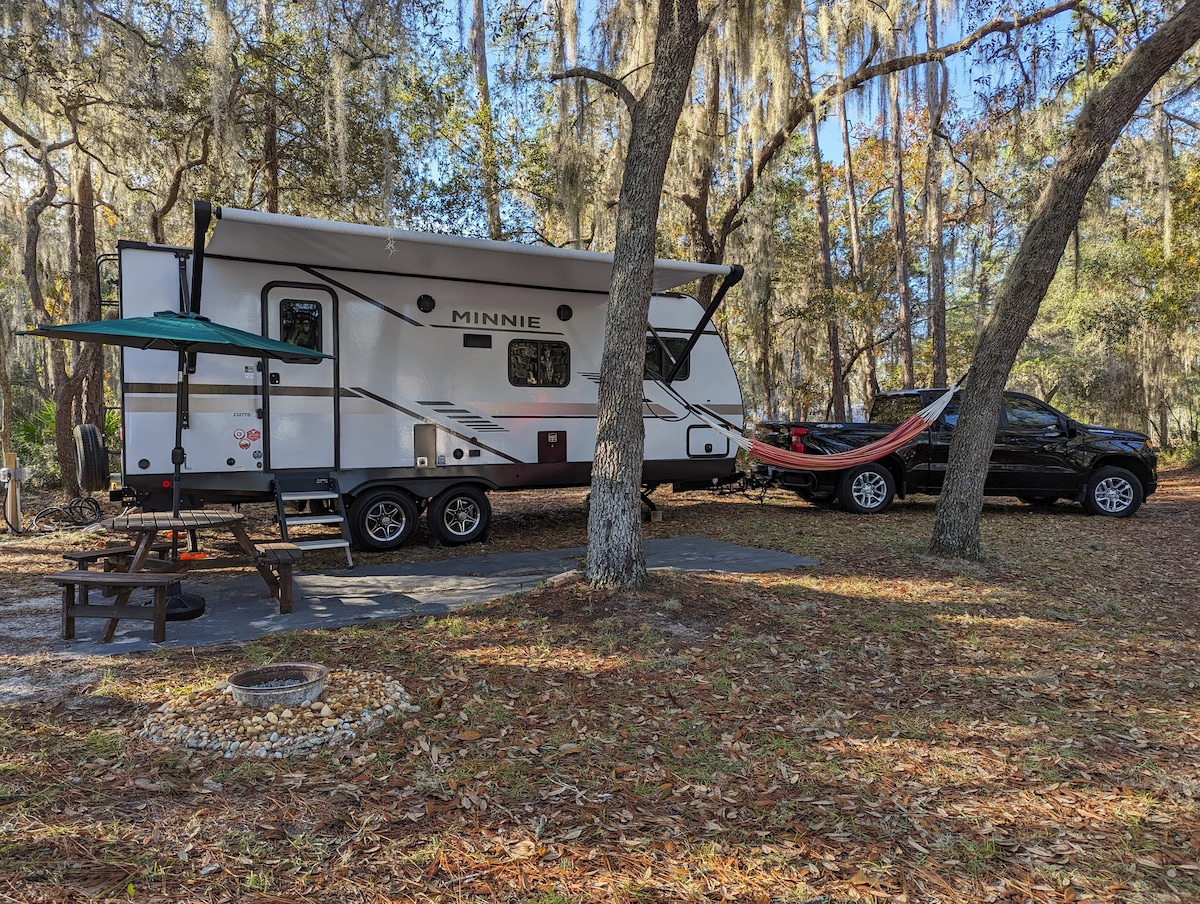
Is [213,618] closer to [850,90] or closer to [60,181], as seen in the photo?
[850,90]

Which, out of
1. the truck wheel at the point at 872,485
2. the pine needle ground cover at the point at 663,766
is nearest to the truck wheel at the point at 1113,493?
the truck wheel at the point at 872,485

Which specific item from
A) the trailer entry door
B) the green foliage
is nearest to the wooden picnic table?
the trailer entry door

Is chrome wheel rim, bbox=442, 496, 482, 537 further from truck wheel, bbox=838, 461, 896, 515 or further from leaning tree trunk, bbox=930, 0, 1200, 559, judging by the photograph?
truck wheel, bbox=838, 461, 896, 515

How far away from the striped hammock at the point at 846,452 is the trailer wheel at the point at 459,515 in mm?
2938

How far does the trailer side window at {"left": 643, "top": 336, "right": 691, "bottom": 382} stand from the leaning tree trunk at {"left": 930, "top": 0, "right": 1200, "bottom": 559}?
3.44 metres

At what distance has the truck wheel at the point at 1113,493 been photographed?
999 cm

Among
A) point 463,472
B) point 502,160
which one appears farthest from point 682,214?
point 463,472

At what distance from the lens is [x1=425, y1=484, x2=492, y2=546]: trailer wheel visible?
786 centimetres

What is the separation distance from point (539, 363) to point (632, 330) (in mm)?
3296

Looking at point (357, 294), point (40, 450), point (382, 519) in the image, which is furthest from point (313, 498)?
point (40, 450)

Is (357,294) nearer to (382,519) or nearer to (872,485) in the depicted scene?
(382,519)

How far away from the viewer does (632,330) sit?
5.23 m

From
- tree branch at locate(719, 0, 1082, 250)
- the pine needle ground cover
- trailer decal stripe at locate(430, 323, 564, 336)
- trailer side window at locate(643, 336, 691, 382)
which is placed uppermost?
tree branch at locate(719, 0, 1082, 250)

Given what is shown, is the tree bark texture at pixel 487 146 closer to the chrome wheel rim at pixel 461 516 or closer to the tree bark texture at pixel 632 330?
the chrome wheel rim at pixel 461 516
